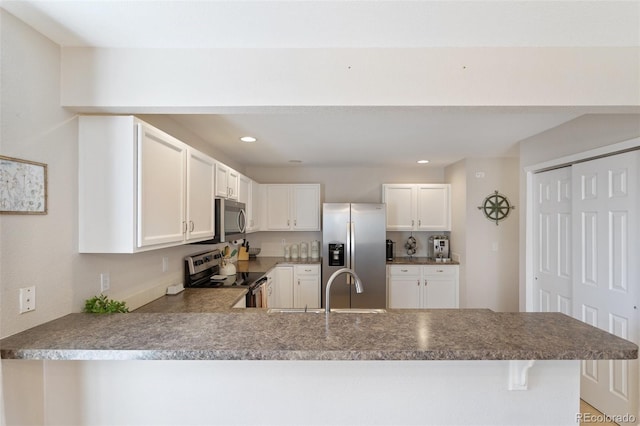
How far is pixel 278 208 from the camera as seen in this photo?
4648 millimetres

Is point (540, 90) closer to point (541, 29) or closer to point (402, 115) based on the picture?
point (541, 29)

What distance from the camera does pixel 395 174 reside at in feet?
16.0

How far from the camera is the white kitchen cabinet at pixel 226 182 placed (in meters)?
2.77

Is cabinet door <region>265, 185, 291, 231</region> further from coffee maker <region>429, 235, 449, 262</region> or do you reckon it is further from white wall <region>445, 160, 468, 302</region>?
white wall <region>445, 160, 468, 302</region>

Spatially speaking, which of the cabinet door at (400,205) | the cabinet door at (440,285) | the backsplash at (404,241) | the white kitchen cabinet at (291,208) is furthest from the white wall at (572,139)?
the white kitchen cabinet at (291,208)

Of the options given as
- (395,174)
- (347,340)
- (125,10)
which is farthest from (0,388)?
(395,174)

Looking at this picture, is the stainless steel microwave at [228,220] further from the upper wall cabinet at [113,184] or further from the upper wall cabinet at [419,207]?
the upper wall cabinet at [419,207]

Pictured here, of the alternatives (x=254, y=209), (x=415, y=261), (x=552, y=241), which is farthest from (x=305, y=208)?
(x=552, y=241)

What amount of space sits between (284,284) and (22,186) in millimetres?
3343

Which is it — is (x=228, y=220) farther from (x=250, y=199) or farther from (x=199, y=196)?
(x=250, y=199)

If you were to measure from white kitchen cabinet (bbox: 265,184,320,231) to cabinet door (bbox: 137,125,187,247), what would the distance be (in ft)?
8.37

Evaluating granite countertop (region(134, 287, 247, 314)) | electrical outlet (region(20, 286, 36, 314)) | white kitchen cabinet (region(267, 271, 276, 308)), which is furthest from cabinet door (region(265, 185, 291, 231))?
electrical outlet (region(20, 286, 36, 314))

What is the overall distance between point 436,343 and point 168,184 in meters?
1.73

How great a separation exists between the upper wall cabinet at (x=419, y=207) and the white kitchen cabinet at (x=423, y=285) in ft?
2.08
